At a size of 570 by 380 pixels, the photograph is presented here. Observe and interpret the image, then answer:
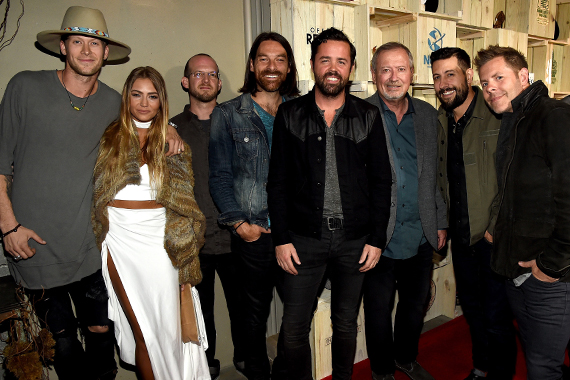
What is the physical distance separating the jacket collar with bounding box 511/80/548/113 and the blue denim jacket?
1182 millimetres

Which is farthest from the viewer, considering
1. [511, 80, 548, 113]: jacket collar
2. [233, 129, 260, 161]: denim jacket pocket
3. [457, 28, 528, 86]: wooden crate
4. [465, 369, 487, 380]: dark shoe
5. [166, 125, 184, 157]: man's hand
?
[457, 28, 528, 86]: wooden crate

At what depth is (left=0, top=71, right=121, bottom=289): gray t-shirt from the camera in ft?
6.25

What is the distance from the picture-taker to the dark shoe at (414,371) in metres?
2.54

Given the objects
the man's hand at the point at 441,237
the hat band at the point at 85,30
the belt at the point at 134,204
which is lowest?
the man's hand at the point at 441,237

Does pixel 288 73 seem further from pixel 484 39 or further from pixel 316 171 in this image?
pixel 484 39

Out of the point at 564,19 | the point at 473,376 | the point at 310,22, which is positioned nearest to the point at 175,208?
the point at 310,22

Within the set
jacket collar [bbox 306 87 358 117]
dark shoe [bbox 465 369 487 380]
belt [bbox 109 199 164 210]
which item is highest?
jacket collar [bbox 306 87 358 117]

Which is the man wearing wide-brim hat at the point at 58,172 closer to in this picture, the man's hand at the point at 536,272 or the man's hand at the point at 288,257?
the man's hand at the point at 288,257

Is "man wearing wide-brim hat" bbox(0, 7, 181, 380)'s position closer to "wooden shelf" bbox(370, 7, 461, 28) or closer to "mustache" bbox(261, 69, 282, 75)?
"mustache" bbox(261, 69, 282, 75)

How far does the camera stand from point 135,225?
1995mm

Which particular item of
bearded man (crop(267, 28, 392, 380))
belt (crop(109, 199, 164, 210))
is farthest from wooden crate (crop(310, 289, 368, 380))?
belt (crop(109, 199, 164, 210))

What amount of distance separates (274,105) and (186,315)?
120 centimetres

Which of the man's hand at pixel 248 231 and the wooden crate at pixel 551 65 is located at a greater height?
the wooden crate at pixel 551 65

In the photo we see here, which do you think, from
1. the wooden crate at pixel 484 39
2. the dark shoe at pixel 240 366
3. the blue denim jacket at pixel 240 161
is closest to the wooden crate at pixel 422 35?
the wooden crate at pixel 484 39
